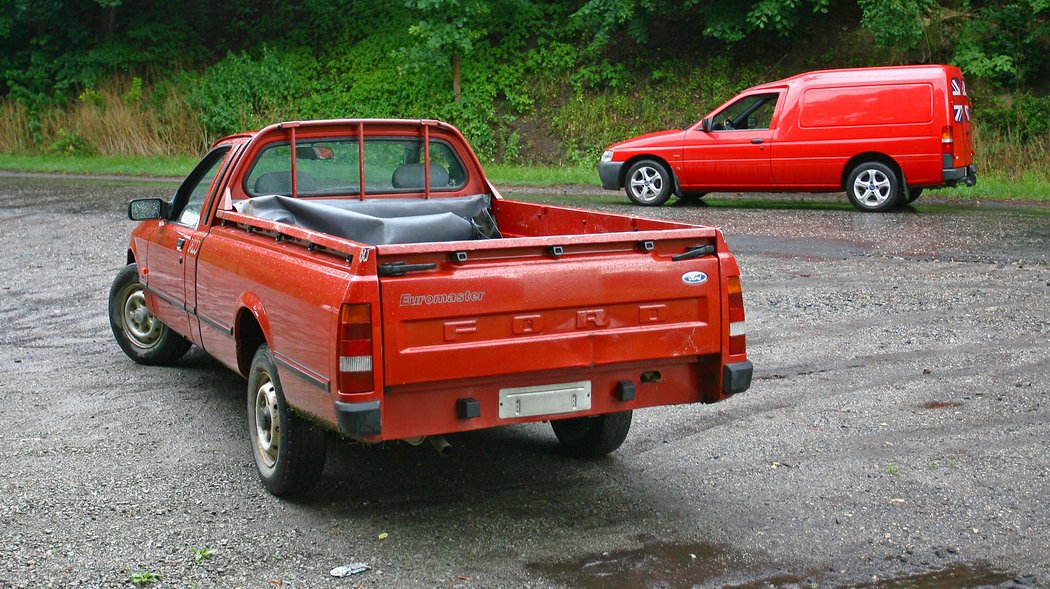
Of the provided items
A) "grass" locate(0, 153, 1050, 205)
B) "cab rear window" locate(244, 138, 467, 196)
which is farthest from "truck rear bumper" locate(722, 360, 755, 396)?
"grass" locate(0, 153, 1050, 205)

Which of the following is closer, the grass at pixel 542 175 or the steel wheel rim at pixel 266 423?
the steel wheel rim at pixel 266 423

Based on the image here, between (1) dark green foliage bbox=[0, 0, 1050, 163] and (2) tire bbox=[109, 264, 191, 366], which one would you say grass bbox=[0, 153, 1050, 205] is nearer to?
(1) dark green foliage bbox=[0, 0, 1050, 163]

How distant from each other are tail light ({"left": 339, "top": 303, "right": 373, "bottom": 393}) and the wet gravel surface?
2.35 feet

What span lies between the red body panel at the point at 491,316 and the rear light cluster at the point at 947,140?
12.2m

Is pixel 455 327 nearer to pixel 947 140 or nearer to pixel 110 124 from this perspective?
pixel 947 140

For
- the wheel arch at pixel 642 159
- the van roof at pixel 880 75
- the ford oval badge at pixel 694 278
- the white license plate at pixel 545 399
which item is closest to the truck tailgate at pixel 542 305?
the ford oval badge at pixel 694 278

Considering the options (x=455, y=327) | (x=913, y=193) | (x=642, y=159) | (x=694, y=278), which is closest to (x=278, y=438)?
(x=455, y=327)

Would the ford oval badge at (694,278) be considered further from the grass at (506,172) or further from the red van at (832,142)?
the grass at (506,172)

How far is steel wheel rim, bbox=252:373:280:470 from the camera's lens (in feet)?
17.8

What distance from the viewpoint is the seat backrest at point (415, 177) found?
23.8ft

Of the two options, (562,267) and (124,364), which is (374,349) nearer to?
(562,267)

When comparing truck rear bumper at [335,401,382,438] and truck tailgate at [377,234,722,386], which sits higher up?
truck tailgate at [377,234,722,386]

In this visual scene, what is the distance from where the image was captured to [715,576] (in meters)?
4.50

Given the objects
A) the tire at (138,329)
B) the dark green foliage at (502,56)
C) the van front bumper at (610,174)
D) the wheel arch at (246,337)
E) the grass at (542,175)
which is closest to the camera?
the wheel arch at (246,337)
